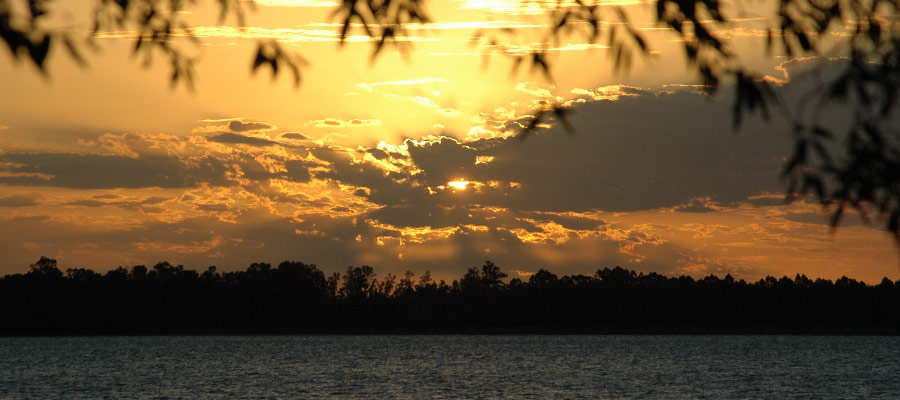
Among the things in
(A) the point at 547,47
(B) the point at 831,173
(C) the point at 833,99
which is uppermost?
(A) the point at 547,47

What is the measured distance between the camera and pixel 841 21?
8.64 meters

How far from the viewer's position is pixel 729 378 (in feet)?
356

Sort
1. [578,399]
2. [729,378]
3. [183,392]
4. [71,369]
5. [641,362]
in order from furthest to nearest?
[641,362] → [71,369] → [729,378] → [183,392] → [578,399]

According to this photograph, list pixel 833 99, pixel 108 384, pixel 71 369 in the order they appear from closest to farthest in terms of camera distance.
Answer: pixel 833 99, pixel 108 384, pixel 71 369

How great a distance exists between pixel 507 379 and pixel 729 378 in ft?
82.1

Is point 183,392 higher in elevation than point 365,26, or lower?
lower

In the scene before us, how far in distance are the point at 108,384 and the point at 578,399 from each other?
167ft

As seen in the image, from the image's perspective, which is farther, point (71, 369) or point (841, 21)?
point (71, 369)

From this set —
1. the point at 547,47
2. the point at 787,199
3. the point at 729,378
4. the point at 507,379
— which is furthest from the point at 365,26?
the point at 729,378

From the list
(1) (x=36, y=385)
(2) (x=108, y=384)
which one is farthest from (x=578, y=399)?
(1) (x=36, y=385)

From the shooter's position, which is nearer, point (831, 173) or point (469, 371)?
point (831, 173)

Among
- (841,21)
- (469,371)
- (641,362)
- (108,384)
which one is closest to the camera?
(841,21)

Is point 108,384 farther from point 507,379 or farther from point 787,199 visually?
point 787,199

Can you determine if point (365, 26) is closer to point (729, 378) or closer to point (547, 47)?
point (547, 47)
